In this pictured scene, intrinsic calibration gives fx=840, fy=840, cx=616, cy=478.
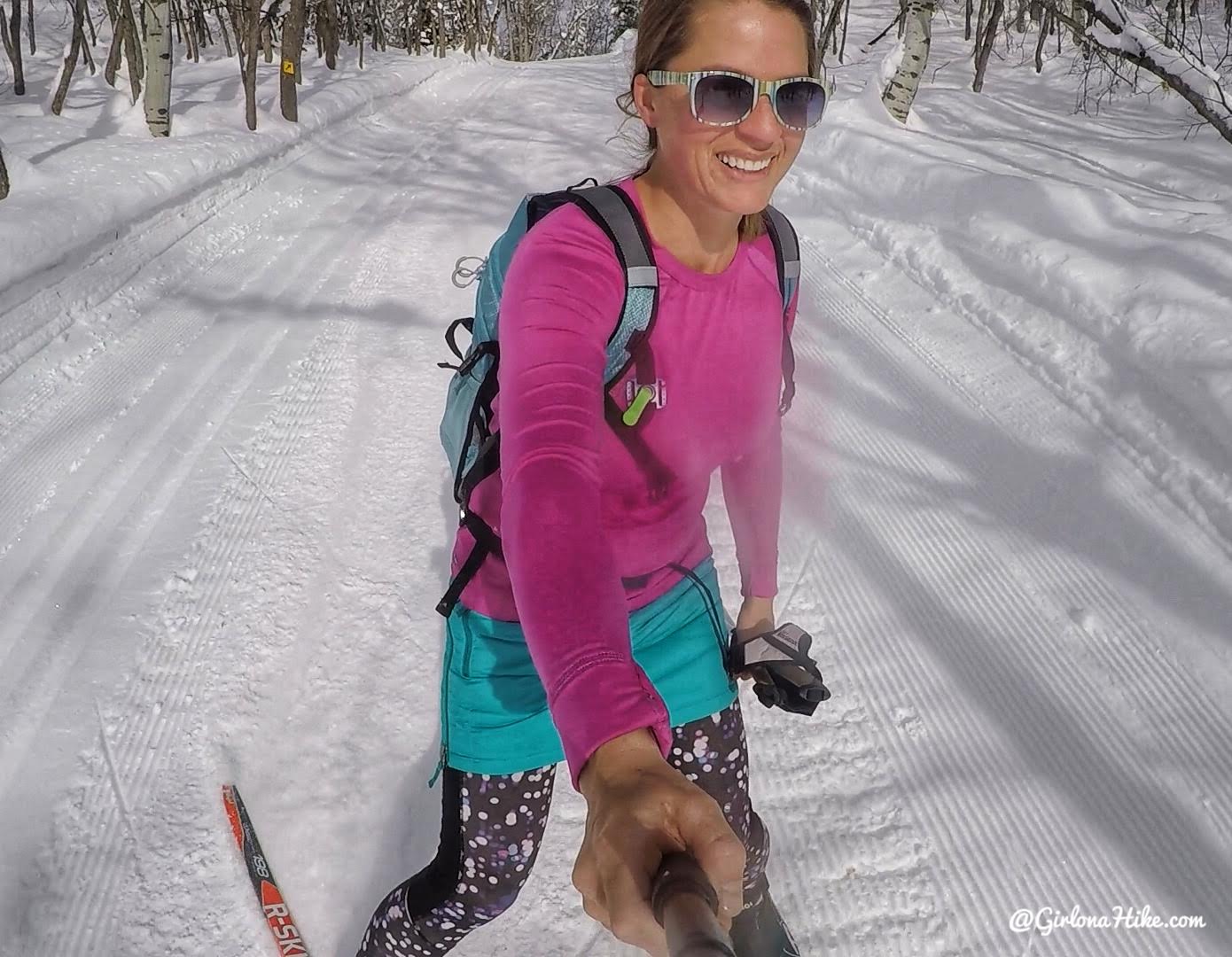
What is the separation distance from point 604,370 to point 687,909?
0.76m

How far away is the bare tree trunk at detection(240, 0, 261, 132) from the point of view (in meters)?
10.7

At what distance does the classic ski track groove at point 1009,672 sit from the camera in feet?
6.59

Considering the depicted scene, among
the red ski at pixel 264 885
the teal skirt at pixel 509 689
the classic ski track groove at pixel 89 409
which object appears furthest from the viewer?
the classic ski track groove at pixel 89 409

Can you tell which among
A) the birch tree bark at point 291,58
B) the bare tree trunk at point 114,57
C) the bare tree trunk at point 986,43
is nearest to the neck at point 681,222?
the birch tree bark at point 291,58

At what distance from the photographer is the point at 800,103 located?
127 centimetres

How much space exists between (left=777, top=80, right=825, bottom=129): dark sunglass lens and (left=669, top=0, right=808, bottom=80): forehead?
0.11 ft

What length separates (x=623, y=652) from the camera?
0.88 meters

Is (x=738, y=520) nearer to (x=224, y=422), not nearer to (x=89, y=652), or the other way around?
(x=89, y=652)

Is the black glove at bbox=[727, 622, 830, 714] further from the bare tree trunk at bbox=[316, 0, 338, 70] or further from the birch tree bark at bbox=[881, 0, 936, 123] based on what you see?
Result: the bare tree trunk at bbox=[316, 0, 338, 70]

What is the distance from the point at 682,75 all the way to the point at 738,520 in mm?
855

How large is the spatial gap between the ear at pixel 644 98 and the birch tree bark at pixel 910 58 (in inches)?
377

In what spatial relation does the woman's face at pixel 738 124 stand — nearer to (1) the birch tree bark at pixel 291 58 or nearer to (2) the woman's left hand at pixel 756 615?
(2) the woman's left hand at pixel 756 615

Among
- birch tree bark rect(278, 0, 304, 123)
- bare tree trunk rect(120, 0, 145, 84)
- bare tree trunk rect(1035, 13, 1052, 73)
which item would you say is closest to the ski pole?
birch tree bark rect(278, 0, 304, 123)

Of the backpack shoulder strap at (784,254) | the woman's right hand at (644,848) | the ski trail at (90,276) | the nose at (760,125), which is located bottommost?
the ski trail at (90,276)
